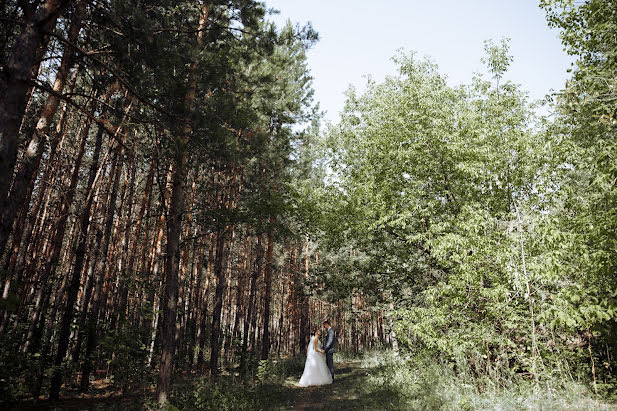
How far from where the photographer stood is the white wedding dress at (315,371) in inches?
480

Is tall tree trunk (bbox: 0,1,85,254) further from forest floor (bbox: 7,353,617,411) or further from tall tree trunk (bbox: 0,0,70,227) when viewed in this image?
forest floor (bbox: 7,353,617,411)

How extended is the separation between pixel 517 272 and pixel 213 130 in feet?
26.7

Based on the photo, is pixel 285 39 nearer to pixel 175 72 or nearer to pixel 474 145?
pixel 175 72

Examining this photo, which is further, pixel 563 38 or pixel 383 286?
pixel 383 286

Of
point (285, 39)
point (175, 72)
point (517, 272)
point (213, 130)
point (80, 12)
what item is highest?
point (285, 39)

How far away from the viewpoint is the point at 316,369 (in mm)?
12258

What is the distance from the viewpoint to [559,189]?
29.1 feet

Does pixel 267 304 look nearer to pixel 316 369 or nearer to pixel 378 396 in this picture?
pixel 316 369

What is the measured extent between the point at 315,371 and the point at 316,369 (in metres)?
0.08

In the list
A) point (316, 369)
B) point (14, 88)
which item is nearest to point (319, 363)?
point (316, 369)

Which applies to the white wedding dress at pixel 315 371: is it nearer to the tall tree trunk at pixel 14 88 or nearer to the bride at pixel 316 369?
the bride at pixel 316 369

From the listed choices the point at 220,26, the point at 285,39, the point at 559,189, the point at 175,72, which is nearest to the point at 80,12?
the point at 175,72

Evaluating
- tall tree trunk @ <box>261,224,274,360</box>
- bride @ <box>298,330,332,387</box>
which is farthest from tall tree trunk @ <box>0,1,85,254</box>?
tall tree trunk @ <box>261,224,274,360</box>

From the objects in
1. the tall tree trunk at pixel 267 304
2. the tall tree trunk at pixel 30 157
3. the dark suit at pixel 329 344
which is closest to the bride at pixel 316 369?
the dark suit at pixel 329 344
